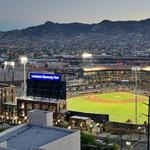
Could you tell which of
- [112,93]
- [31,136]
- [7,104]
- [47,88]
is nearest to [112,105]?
[112,93]

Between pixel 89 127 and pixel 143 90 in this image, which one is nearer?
pixel 89 127

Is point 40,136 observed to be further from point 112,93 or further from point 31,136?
point 112,93

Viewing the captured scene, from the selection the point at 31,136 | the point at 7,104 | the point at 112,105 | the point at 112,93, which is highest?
the point at 31,136

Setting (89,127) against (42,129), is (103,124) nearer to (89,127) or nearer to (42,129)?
(89,127)

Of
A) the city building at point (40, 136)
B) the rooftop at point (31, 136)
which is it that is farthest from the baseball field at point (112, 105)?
the rooftop at point (31, 136)

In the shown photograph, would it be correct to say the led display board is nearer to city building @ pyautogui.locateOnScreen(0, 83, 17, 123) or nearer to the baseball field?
city building @ pyautogui.locateOnScreen(0, 83, 17, 123)

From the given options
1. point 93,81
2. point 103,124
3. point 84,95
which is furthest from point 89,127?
point 93,81
